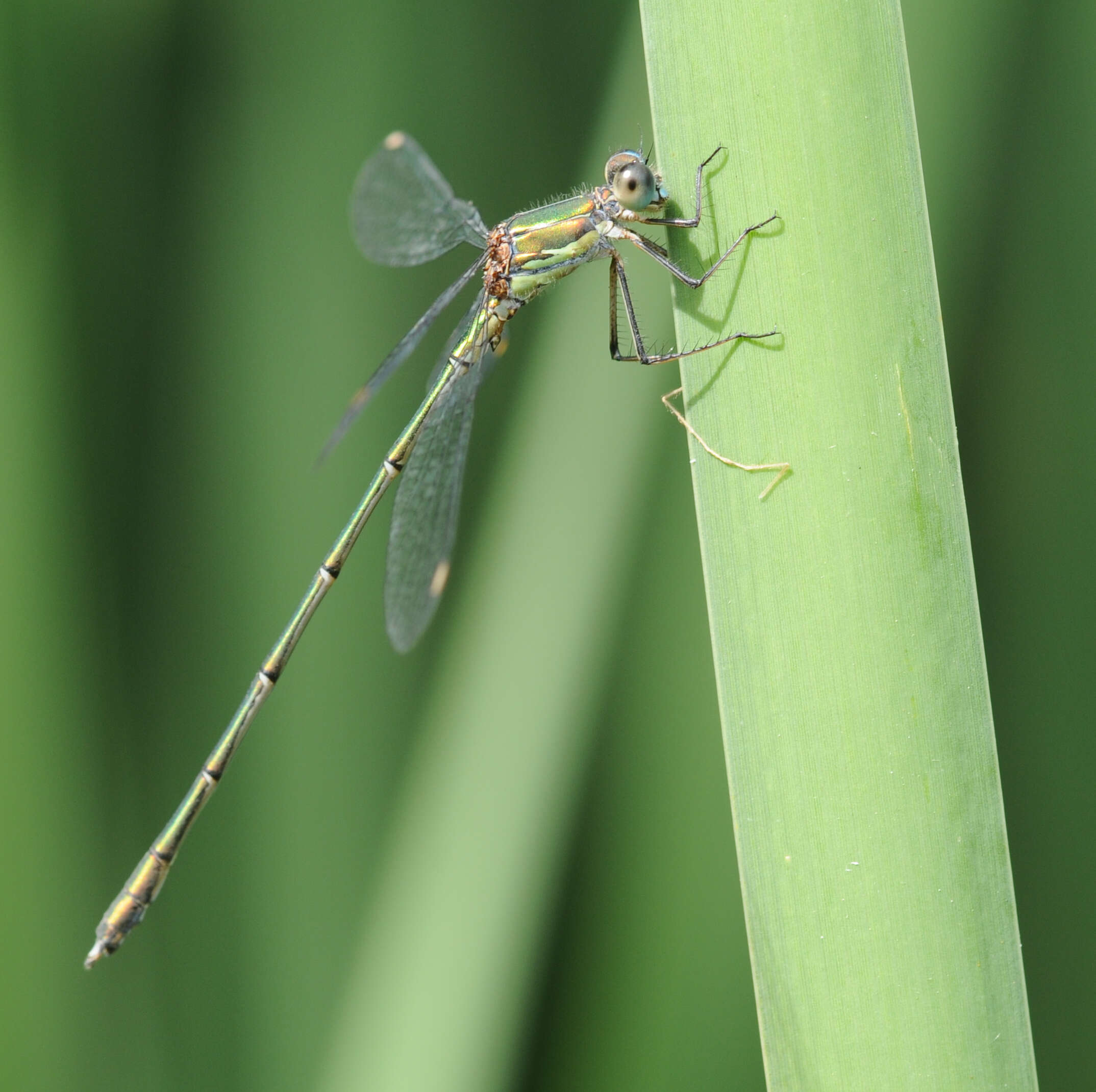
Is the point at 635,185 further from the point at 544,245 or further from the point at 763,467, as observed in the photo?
the point at 763,467

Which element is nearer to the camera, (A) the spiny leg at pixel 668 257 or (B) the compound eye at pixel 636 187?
(A) the spiny leg at pixel 668 257

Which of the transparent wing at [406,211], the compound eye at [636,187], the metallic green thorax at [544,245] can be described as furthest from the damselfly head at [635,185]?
the transparent wing at [406,211]

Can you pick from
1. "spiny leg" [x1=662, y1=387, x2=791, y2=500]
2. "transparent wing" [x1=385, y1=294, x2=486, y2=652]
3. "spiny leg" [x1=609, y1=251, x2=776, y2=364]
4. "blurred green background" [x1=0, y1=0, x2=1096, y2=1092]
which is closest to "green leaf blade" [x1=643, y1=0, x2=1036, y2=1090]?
"spiny leg" [x1=662, y1=387, x2=791, y2=500]

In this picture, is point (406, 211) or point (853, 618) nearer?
point (853, 618)

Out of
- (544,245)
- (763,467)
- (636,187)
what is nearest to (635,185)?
(636,187)

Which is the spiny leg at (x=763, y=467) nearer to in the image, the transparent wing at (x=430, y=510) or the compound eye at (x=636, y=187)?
the compound eye at (x=636, y=187)

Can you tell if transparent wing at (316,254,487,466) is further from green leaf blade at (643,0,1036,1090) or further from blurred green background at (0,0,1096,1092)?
green leaf blade at (643,0,1036,1090)
